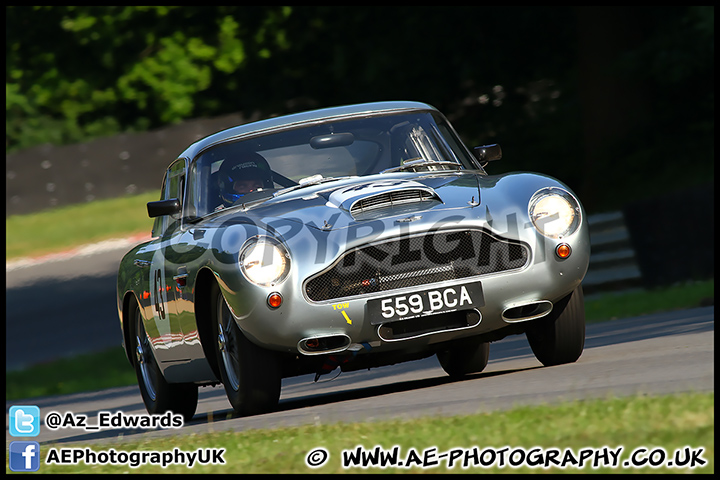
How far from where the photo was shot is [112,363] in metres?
15.1

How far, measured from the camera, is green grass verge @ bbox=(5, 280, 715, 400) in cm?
1238

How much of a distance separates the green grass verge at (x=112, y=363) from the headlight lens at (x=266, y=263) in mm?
6243

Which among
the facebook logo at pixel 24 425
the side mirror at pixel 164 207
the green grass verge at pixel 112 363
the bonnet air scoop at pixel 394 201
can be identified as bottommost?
the green grass verge at pixel 112 363

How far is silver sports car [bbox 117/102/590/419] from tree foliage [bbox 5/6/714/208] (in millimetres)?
10657

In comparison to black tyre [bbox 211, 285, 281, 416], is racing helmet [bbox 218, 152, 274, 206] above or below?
above

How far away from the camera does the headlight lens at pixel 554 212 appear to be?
645 cm

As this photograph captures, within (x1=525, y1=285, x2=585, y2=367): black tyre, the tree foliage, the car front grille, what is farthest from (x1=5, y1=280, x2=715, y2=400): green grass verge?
the car front grille

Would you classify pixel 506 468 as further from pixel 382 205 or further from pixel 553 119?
pixel 553 119

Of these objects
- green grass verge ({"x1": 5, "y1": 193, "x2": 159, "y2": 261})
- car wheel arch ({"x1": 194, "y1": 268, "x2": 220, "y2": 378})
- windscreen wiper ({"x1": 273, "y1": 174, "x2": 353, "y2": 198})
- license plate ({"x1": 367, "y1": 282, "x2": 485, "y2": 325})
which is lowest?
green grass verge ({"x1": 5, "y1": 193, "x2": 159, "y2": 261})

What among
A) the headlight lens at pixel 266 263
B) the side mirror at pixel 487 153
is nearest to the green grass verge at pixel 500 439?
the headlight lens at pixel 266 263

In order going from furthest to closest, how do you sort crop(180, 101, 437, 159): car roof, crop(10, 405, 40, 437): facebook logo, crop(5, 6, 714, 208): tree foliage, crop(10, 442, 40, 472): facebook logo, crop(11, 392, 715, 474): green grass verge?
crop(5, 6, 714, 208): tree foliage < crop(180, 101, 437, 159): car roof < crop(10, 405, 40, 437): facebook logo < crop(10, 442, 40, 472): facebook logo < crop(11, 392, 715, 474): green grass verge

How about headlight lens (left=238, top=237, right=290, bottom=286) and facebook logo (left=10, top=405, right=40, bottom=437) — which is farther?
facebook logo (left=10, top=405, right=40, bottom=437)

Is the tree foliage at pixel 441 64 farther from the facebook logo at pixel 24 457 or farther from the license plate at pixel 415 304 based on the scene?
the facebook logo at pixel 24 457

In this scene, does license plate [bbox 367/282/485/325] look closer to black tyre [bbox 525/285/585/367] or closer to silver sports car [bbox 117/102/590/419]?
silver sports car [bbox 117/102/590/419]
